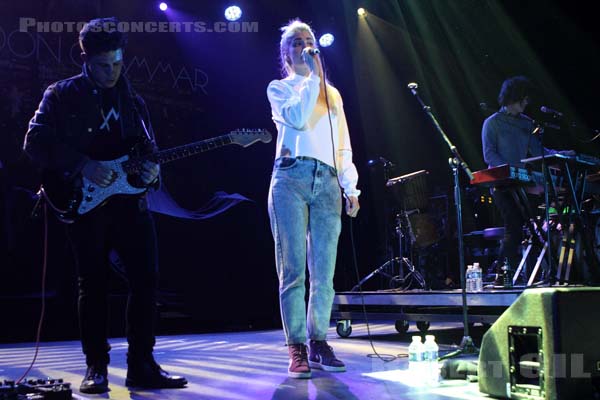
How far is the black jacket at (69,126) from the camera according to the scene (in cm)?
262

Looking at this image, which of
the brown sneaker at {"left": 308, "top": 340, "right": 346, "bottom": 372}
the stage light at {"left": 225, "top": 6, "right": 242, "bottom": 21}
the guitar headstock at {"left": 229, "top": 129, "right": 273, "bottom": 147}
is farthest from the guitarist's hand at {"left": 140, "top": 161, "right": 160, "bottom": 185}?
the stage light at {"left": 225, "top": 6, "right": 242, "bottom": 21}

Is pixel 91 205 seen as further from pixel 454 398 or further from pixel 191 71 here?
pixel 191 71

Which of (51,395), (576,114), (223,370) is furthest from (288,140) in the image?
(576,114)

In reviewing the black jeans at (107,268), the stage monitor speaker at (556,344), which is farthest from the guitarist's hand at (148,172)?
the stage monitor speaker at (556,344)

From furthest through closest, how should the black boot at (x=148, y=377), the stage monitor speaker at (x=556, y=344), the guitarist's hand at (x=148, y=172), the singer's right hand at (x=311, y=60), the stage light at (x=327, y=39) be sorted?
the stage light at (x=327, y=39) → the singer's right hand at (x=311, y=60) → the guitarist's hand at (x=148, y=172) → the black boot at (x=148, y=377) → the stage monitor speaker at (x=556, y=344)

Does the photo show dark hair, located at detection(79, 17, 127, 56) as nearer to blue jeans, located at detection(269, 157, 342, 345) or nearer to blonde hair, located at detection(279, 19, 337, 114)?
blonde hair, located at detection(279, 19, 337, 114)

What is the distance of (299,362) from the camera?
2.72m

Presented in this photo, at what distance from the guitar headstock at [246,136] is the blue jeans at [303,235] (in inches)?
28.1

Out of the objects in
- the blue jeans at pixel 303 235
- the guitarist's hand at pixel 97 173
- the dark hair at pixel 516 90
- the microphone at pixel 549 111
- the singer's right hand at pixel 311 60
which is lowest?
the blue jeans at pixel 303 235

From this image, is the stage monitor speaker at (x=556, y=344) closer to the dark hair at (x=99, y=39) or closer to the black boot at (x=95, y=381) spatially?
the black boot at (x=95, y=381)

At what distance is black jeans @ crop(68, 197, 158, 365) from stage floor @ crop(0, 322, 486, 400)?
245 millimetres

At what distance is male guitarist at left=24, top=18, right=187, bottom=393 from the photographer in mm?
2617

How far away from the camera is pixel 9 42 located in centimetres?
712

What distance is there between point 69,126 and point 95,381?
3.88 feet
